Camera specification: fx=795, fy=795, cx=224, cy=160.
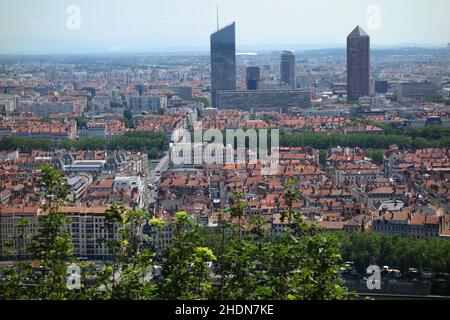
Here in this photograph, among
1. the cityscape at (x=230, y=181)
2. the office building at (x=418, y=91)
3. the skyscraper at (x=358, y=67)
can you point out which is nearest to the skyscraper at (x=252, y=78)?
the cityscape at (x=230, y=181)

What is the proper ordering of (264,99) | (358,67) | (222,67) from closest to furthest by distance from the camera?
1. (264,99)
2. (358,67)
3. (222,67)

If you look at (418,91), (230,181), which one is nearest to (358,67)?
(418,91)

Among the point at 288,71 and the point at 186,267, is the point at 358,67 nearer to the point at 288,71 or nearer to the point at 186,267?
the point at 288,71

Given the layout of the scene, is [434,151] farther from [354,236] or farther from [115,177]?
[354,236]

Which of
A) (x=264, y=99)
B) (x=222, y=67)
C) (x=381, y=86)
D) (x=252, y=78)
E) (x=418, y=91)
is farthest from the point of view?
(x=381, y=86)

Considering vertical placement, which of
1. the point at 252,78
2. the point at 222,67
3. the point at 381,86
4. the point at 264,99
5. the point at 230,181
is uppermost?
the point at 222,67

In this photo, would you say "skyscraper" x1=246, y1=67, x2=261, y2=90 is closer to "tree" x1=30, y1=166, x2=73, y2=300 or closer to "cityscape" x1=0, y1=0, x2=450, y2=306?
"cityscape" x1=0, y1=0, x2=450, y2=306

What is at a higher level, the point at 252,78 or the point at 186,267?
the point at 252,78
